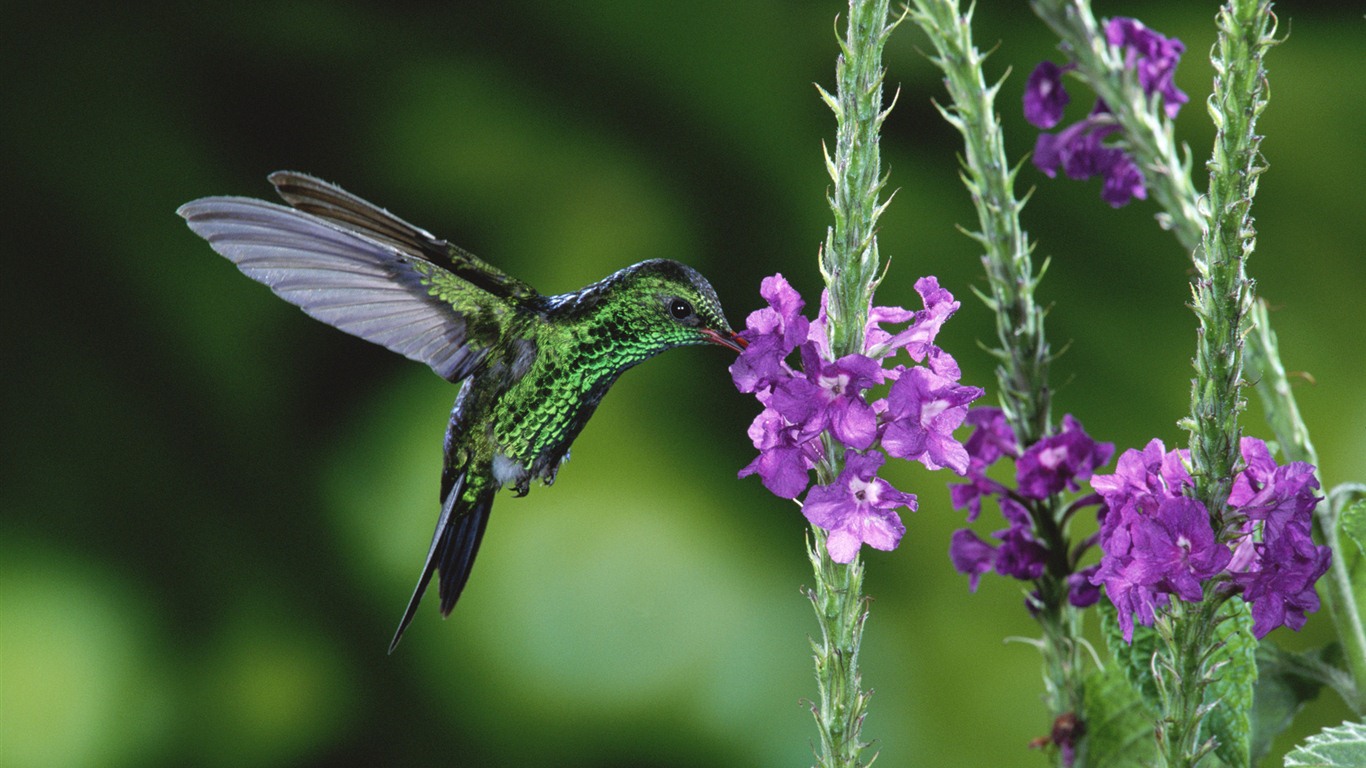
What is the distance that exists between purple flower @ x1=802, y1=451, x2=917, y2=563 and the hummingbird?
14 cm

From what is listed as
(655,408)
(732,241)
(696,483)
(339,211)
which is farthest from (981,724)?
(339,211)

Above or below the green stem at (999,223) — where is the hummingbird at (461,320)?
below

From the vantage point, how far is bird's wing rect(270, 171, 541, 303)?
856mm

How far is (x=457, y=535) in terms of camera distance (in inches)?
36.0

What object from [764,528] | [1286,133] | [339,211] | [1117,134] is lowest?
[339,211]

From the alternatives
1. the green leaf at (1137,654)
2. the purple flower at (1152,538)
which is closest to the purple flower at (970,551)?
the green leaf at (1137,654)

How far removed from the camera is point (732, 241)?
7.45ft

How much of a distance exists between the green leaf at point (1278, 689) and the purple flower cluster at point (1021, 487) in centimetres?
19

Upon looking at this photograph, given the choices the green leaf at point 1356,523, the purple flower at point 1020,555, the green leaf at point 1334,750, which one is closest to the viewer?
the green leaf at point 1334,750

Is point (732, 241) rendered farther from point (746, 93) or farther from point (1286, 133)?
point (1286, 133)

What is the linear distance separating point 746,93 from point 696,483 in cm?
73

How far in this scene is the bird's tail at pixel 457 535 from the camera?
87 centimetres

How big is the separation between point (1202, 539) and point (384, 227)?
Answer: 56 centimetres

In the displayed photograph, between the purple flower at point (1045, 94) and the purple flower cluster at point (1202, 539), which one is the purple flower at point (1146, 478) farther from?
the purple flower at point (1045, 94)
